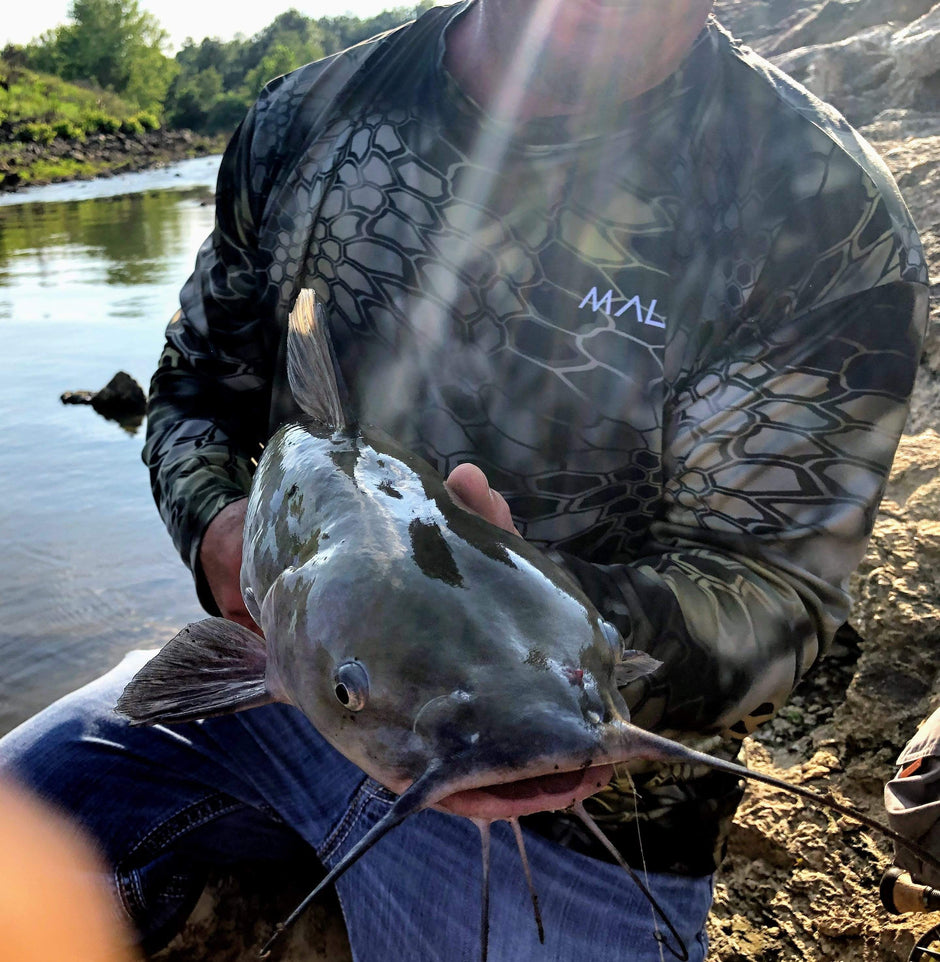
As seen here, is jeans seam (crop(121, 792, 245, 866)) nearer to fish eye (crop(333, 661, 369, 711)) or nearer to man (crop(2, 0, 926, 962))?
man (crop(2, 0, 926, 962))

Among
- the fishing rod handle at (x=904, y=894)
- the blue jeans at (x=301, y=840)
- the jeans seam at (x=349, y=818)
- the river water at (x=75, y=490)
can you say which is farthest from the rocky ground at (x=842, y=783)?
the river water at (x=75, y=490)

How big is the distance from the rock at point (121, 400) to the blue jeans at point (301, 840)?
571 centimetres

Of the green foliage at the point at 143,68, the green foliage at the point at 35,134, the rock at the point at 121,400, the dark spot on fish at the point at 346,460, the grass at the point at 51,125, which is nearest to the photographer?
the dark spot on fish at the point at 346,460

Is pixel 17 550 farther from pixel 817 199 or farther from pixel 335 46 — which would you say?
pixel 335 46

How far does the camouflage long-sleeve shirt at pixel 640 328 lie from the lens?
1.63 meters

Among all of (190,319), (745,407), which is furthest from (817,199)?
(190,319)

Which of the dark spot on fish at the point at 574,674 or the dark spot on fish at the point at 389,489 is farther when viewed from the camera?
the dark spot on fish at the point at 389,489

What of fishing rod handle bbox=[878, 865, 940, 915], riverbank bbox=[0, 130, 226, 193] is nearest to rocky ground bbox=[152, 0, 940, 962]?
fishing rod handle bbox=[878, 865, 940, 915]

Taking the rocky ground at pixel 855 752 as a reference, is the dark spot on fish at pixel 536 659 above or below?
above

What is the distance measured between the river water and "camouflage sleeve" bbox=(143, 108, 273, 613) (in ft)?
8.08

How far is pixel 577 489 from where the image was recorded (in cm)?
186

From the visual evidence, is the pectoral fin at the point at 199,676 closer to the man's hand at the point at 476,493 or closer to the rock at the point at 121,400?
the man's hand at the point at 476,493

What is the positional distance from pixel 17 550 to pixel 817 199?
5.23 metres

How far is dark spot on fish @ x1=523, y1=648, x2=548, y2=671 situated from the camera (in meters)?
1.04
